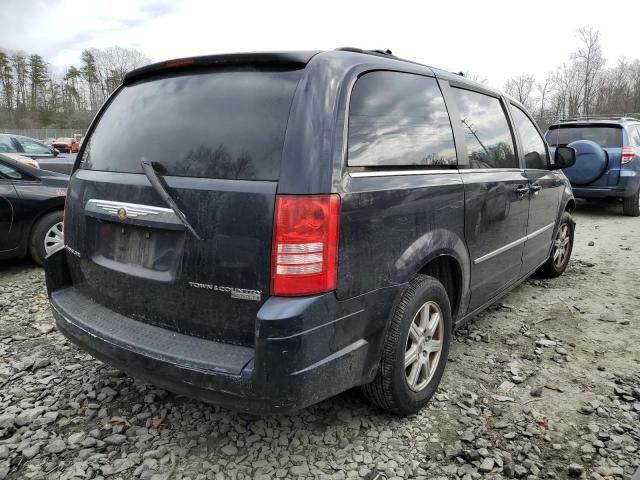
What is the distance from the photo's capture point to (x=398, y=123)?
2.38m

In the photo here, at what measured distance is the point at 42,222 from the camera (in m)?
5.18

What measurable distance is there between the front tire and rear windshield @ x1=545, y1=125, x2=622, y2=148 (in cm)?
750

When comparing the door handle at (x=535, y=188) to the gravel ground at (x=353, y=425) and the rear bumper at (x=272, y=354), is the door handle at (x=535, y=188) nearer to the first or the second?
the gravel ground at (x=353, y=425)

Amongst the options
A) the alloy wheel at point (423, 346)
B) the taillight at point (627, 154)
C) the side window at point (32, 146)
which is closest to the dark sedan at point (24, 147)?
the side window at point (32, 146)

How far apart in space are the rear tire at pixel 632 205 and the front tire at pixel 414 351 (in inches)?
323

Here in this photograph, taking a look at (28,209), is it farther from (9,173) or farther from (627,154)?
(627,154)

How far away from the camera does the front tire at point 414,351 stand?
2307mm

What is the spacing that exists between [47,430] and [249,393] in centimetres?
135

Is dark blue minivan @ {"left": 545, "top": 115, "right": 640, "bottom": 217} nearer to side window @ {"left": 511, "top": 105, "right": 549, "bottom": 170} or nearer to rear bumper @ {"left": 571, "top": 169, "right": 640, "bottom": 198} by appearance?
rear bumper @ {"left": 571, "top": 169, "right": 640, "bottom": 198}

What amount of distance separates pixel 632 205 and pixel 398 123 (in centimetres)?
875

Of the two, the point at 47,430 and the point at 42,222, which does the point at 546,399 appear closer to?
the point at 47,430

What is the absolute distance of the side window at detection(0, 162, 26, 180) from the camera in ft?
16.6

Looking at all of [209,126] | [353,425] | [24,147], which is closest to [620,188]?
[353,425]

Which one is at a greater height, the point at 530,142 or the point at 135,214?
the point at 530,142
